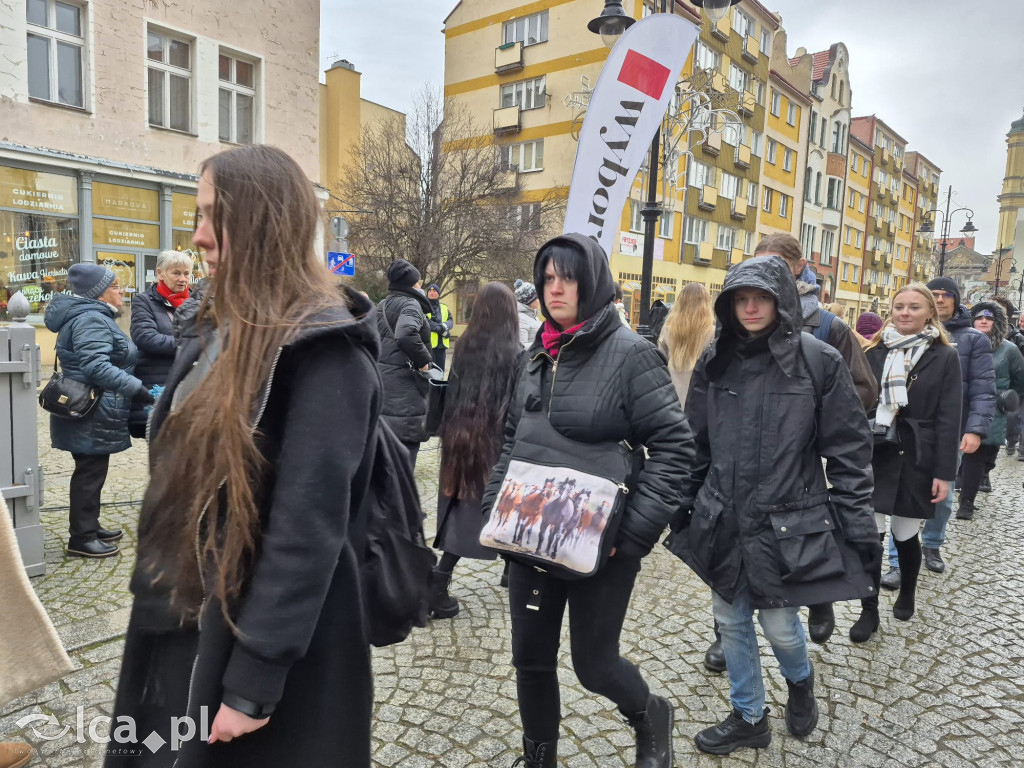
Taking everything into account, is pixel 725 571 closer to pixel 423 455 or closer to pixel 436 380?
pixel 436 380

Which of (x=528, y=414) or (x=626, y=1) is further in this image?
(x=626, y=1)

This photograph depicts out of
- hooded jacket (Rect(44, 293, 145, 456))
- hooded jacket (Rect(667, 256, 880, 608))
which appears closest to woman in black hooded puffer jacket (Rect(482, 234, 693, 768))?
hooded jacket (Rect(667, 256, 880, 608))

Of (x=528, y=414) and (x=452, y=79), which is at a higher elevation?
(x=452, y=79)

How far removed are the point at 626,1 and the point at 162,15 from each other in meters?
16.9

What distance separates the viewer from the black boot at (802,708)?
2791 mm

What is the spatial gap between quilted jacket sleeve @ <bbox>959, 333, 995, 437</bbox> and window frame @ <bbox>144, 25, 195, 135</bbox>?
1594 cm

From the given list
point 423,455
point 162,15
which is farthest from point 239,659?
point 162,15

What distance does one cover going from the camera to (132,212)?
1454 centimetres

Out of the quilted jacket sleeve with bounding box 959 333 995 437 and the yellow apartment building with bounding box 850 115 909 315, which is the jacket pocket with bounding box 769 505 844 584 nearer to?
the quilted jacket sleeve with bounding box 959 333 995 437

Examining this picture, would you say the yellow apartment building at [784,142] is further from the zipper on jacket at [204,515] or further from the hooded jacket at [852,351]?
the zipper on jacket at [204,515]

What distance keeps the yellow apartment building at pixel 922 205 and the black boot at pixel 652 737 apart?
214 feet

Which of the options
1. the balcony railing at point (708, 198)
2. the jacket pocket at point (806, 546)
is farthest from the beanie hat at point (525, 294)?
the balcony railing at point (708, 198)

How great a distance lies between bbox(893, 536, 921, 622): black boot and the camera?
13.1ft

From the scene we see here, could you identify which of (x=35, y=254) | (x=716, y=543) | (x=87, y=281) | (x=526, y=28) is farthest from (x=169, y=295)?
(x=526, y=28)
